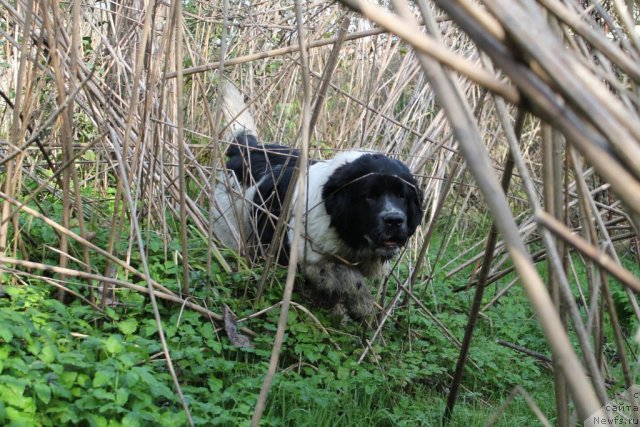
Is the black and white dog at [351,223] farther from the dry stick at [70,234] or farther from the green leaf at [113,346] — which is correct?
the green leaf at [113,346]

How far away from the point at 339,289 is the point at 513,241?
402cm

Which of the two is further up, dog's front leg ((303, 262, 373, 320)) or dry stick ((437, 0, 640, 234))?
dry stick ((437, 0, 640, 234))

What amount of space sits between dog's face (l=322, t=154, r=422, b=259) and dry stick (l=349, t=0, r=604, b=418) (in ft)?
12.4

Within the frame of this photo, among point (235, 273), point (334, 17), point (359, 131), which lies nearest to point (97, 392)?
point (235, 273)

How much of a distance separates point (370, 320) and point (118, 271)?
5.19ft

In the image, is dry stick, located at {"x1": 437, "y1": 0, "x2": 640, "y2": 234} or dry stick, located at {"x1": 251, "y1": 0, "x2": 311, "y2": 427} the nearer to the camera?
dry stick, located at {"x1": 437, "y1": 0, "x2": 640, "y2": 234}

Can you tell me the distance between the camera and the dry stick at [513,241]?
83 cm

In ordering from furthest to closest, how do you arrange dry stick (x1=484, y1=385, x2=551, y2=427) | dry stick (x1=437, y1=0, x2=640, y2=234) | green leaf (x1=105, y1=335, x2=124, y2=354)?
green leaf (x1=105, y1=335, x2=124, y2=354) < dry stick (x1=484, y1=385, x2=551, y2=427) < dry stick (x1=437, y1=0, x2=640, y2=234)

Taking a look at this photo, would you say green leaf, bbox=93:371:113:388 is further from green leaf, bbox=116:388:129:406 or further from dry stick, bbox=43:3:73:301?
dry stick, bbox=43:3:73:301

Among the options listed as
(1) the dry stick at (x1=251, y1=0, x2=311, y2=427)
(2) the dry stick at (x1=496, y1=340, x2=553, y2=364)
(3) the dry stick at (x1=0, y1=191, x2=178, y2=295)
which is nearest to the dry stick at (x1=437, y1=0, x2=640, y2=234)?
(1) the dry stick at (x1=251, y1=0, x2=311, y2=427)

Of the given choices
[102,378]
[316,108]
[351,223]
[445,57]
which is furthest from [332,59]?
[445,57]

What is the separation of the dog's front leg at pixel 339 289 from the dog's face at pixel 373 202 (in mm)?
223

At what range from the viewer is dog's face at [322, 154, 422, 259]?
15.8 ft

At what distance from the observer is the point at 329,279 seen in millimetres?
4945
